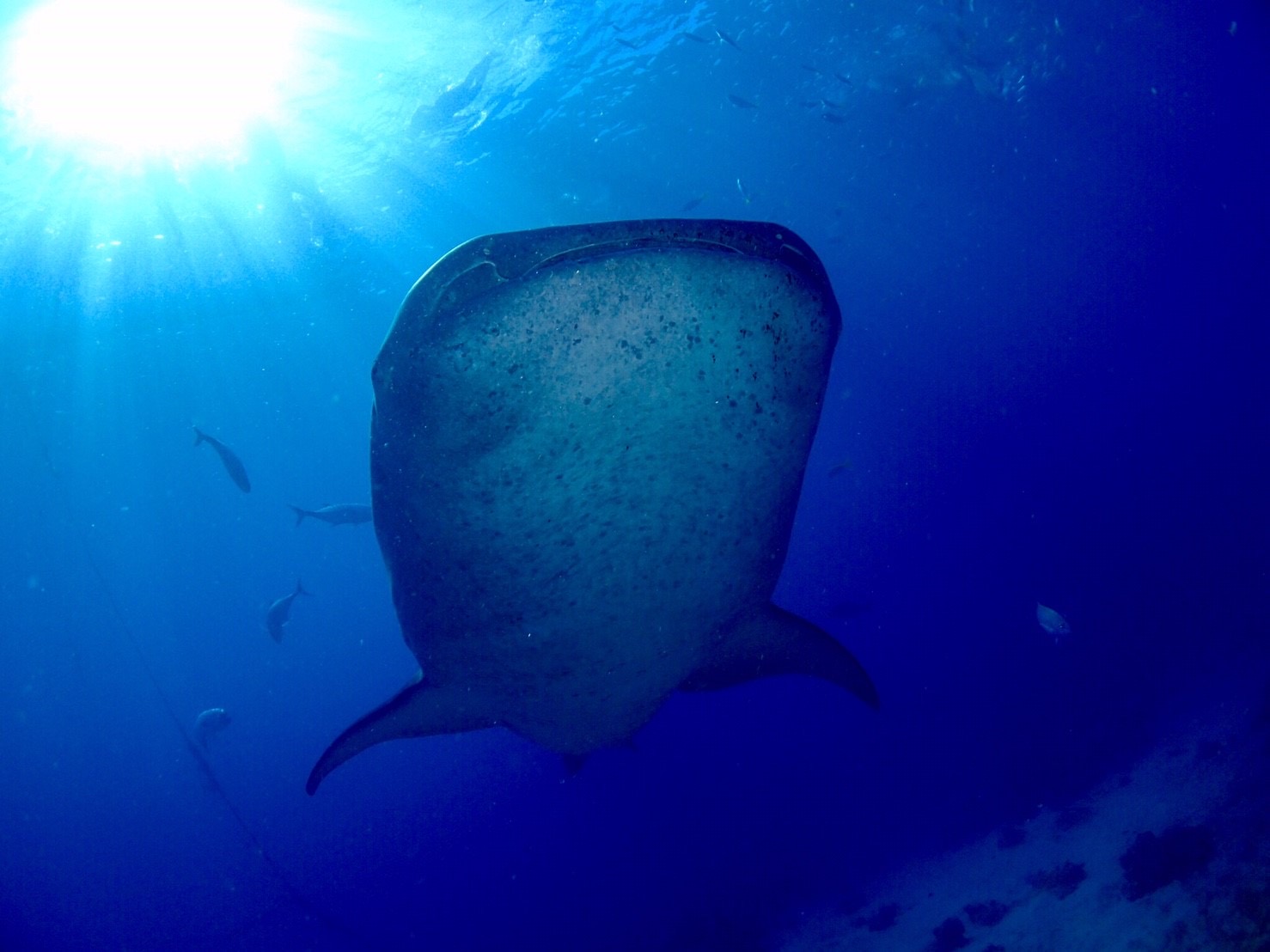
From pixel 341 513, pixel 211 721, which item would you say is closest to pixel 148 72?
pixel 341 513

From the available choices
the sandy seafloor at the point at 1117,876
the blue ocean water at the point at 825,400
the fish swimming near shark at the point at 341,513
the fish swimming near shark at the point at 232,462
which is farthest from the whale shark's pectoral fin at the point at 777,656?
the fish swimming near shark at the point at 232,462

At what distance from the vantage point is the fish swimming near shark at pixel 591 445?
156 cm

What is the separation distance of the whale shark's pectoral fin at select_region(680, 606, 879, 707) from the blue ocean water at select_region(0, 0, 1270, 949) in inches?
85.0

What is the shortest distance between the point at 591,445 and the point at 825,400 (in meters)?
7.54

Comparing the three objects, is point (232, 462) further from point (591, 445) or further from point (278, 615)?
point (591, 445)

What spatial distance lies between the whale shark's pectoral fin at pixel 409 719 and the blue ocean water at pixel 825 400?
1955mm

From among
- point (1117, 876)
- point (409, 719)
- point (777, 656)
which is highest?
point (409, 719)

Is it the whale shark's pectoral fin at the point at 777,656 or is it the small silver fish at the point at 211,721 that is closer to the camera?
the whale shark's pectoral fin at the point at 777,656

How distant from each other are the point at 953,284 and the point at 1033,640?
3780 cm

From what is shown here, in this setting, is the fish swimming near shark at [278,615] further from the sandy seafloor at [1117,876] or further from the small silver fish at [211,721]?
the sandy seafloor at [1117,876]

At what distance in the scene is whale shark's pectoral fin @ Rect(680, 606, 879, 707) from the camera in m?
4.09

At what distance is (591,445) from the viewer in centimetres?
201

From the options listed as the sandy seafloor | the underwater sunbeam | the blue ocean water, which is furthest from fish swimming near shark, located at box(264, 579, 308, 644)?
the sandy seafloor

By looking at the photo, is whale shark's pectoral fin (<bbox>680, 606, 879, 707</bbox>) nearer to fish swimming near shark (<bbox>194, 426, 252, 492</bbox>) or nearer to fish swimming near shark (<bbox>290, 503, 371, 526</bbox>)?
fish swimming near shark (<bbox>290, 503, 371, 526</bbox>)
